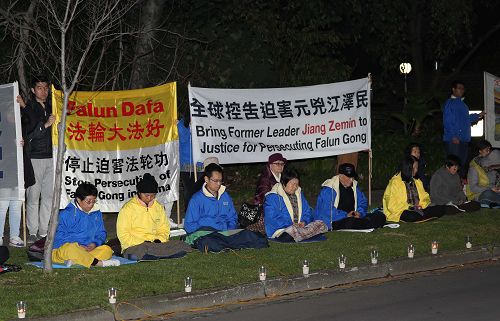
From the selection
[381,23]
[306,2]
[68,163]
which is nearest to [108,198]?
[68,163]

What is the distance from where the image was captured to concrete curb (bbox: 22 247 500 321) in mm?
8719

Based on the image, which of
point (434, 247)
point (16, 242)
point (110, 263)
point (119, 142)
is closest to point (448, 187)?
point (434, 247)

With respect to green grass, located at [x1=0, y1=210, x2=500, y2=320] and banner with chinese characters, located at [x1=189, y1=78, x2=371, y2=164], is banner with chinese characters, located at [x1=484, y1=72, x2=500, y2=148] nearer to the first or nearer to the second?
banner with chinese characters, located at [x1=189, y1=78, x2=371, y2=164]

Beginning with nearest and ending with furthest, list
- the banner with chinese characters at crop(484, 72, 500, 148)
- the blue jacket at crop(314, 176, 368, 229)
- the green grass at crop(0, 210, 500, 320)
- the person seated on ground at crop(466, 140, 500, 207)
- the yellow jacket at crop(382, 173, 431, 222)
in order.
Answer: the green grass at crop(0, 210, 500, 320), the blue jacket at crop(314, 176, 368, 229), the yellow jacket at crop(382, 173, 431, 222), the person seated on ground at crop(466, 140, 500, 207), the banner with chinese characters at crop(484, 72, 500, 148)

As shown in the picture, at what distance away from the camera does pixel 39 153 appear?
1213 centimetres

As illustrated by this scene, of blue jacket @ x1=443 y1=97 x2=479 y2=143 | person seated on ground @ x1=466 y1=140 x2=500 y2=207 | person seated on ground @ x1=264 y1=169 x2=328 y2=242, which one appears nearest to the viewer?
person seated on ground @ x1=264 y1=169 x2=328 y2=242

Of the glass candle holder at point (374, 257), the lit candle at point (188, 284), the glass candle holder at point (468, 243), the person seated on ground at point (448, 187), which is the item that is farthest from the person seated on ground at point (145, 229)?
the person seated on ground at point (448, 187)

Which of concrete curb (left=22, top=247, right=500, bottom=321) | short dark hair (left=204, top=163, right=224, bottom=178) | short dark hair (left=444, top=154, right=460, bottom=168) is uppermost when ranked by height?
short dark hair (left=444, top=154, right=460, bottom=168)

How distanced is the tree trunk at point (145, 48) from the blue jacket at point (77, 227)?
19.6ft

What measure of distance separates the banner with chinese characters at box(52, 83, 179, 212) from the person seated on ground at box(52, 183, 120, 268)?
5.11ft

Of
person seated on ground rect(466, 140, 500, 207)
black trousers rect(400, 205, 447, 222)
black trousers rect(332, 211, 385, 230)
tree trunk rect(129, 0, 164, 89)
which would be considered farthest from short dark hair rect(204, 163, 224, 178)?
person seated on ground rect(466, 140, 500, 207)

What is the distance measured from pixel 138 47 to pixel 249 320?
28.9ft

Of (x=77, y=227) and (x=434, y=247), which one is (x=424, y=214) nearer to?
(x=434, y=247)

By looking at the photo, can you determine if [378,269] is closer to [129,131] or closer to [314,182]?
[129,131]
